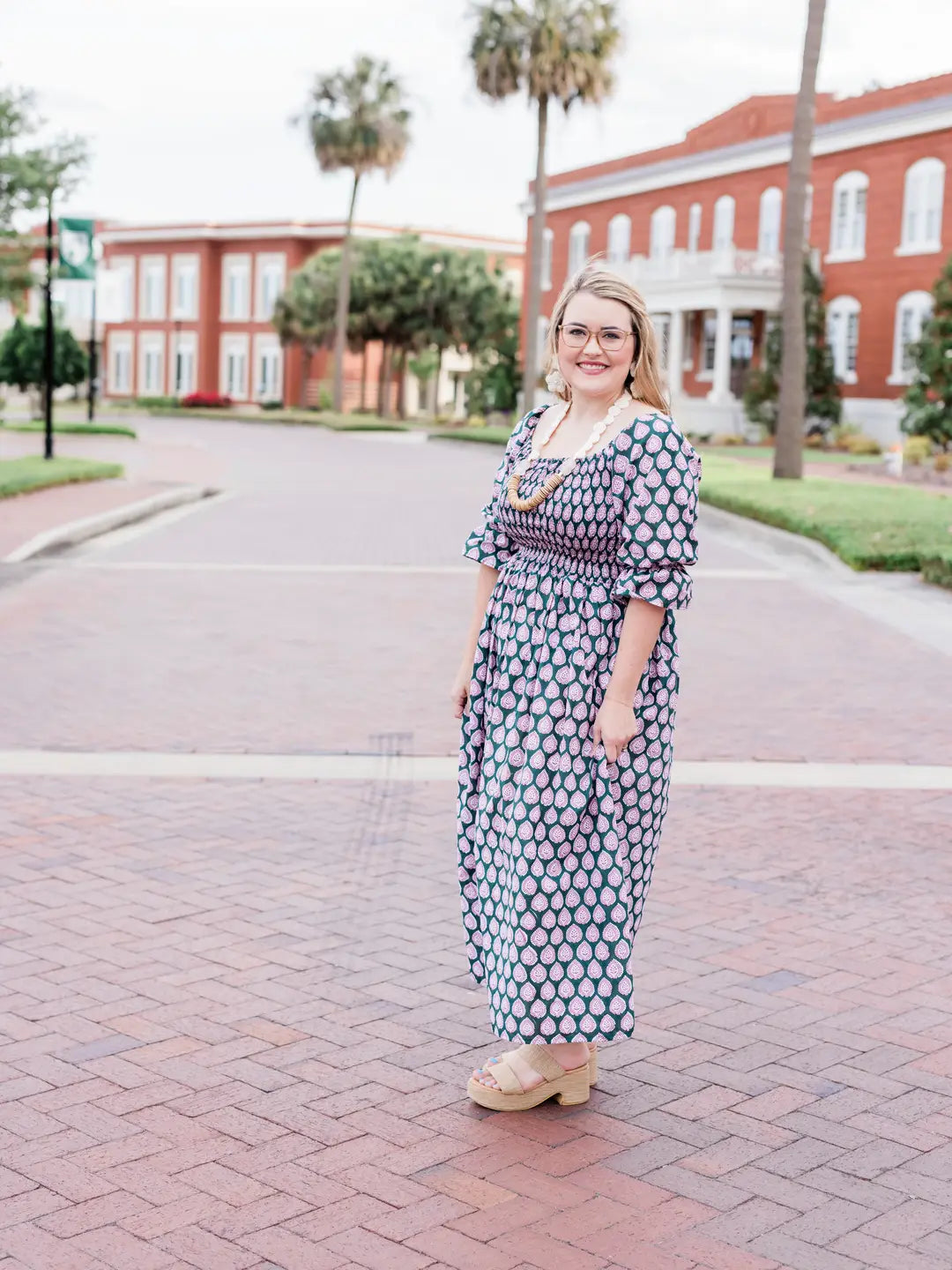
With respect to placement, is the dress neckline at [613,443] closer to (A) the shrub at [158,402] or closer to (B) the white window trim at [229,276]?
(A) the shrub at [158,402]

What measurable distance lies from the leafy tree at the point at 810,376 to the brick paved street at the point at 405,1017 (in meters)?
32.2

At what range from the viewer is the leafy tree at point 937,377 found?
3141cm

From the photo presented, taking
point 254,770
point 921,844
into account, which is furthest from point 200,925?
point 921,844

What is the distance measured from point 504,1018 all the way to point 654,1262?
0.75m

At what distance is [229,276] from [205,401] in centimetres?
1043

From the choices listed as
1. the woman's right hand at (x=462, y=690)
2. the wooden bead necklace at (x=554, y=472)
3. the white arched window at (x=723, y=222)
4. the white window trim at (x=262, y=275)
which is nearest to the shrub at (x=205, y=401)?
the white window trim at (x=262, y=275)

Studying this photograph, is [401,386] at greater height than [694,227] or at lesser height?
lesser

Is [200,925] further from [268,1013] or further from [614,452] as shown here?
[614,452]

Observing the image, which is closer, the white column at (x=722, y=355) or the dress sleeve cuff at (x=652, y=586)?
the dress sleeve cuff at (x=652, y=586)

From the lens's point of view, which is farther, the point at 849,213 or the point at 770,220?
the point at 770,220

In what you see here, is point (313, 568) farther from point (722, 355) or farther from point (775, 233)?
point (775, 233)

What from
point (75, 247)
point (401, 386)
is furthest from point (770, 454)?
point (401, 386)

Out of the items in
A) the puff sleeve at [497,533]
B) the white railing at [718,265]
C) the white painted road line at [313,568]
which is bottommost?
the white painted road line at [313,568]

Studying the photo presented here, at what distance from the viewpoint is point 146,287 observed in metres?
79.9
